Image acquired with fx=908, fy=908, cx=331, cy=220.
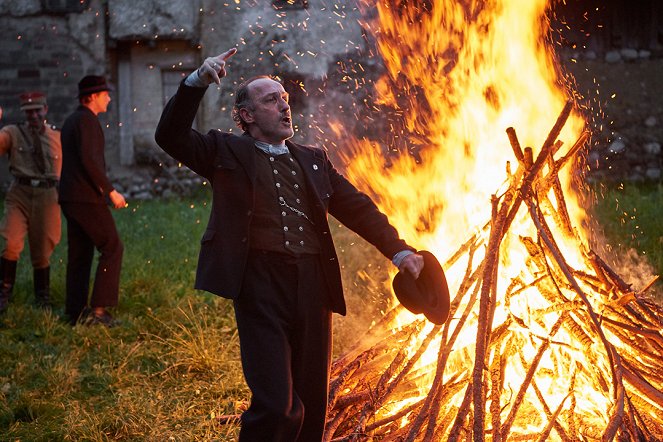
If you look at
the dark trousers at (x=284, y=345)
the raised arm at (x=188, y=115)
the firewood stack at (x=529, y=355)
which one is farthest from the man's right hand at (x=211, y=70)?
the firewood stack at (x=529, y=355)

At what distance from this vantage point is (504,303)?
4398 mm

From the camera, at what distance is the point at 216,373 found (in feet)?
19.7

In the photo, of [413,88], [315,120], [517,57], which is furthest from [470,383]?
[315,120]

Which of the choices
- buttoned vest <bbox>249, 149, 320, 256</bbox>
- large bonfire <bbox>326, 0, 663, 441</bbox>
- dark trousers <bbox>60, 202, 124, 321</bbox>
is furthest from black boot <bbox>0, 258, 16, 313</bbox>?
buttoned vest <bbox>249, 149, 320, 256</bbox>

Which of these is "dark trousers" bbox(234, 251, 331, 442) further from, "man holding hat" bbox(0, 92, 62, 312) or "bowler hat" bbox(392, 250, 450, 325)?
"man holding hat" bbox(0, 92, 62, 312)

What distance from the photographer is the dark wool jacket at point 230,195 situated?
11.8ft

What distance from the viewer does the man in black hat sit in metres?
7.63

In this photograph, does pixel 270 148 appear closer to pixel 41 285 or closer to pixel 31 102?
pixel 41 285

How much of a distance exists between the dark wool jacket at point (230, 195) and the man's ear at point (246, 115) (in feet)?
0.22

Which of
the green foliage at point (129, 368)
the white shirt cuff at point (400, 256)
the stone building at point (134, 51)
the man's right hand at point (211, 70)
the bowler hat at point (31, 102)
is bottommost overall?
the green foliage at point (129, 368)

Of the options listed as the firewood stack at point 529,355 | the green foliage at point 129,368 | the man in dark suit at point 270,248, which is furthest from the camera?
the green foliage at point 129,368

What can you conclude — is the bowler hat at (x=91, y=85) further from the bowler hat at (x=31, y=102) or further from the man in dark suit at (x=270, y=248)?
the man in dark suit at (x=270, y=248)

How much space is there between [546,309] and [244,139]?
66.1 inches

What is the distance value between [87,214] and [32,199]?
1.08 meters
